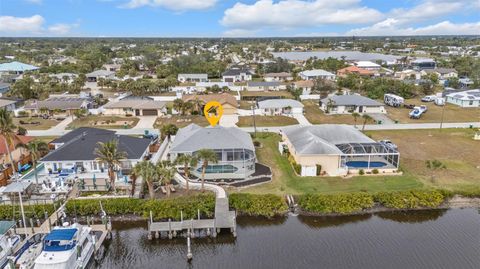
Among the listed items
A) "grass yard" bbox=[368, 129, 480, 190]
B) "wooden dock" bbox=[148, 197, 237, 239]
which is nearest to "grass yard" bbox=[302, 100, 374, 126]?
"grass yard" bbox=[368, 129, 480, 190]

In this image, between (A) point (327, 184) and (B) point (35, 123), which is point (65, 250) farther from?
(B) point (35, 123)

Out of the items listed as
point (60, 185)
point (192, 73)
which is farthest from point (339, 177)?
point (192, 73)

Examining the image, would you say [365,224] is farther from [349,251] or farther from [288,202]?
[288,202]

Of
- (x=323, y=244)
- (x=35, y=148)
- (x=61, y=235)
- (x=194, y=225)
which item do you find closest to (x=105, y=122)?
(x=35, y=148)

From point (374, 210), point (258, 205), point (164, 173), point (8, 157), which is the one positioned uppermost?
point (164, 173)

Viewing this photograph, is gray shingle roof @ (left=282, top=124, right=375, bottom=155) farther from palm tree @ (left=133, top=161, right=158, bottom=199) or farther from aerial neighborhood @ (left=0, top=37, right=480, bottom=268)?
palm tree @ (left=133, top=161, right=158, bottom=199)
